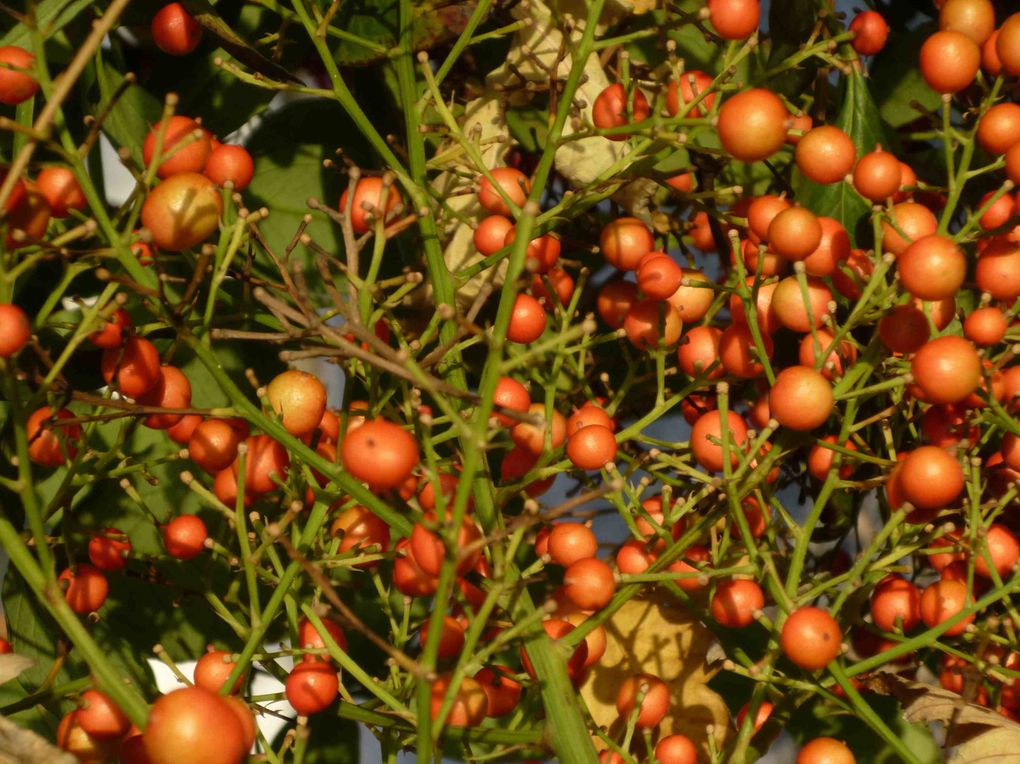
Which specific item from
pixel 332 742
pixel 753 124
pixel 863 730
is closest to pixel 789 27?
pixel 753 124

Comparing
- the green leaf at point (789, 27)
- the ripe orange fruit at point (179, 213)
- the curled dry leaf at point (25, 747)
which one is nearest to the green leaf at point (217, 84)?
the ripe orange fruit at point (179, 213)

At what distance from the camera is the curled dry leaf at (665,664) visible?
1048mm

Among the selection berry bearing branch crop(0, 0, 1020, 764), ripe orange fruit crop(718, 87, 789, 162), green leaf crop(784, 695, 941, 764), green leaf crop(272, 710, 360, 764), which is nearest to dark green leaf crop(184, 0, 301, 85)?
berry bearing branch crop(0, 0, 1020, 764)

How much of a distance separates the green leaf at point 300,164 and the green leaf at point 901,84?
0.60 m

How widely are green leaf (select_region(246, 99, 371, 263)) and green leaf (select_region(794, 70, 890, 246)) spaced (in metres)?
0.48

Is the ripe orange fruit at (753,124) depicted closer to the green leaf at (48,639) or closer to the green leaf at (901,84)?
the green leaf at (901,84)

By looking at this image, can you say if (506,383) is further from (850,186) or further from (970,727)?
(970,727)

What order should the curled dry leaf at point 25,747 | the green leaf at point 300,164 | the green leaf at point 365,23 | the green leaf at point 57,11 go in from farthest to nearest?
the green leaf at point 300,164, the green leaf at point 365,23, the green leaf at point 57,11, the curled dry leaf at point 25,747

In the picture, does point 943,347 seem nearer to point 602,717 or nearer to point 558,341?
point 558,341

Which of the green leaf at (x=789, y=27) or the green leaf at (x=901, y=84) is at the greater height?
the green leaf at (x=789, y=27)

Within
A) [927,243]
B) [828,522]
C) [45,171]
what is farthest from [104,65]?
[828,522]

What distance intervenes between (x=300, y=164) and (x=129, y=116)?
0.18 metres

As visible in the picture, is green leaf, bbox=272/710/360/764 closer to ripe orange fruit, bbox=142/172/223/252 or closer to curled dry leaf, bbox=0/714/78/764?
curled dry leaf, bbox=0/714/78/764

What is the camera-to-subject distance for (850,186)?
95cm
